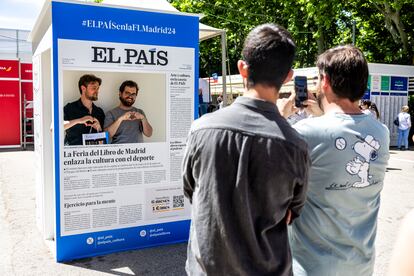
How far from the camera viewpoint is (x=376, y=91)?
1730 cm

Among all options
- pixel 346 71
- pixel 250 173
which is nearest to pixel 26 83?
pixel 346 71

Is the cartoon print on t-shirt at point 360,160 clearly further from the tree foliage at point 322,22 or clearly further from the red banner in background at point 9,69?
the tree foliage at point 322,22

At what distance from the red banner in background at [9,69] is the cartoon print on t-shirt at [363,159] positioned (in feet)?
50.4

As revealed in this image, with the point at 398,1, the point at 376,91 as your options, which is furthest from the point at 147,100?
the point at 398,1

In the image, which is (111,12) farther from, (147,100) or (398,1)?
(398,1)

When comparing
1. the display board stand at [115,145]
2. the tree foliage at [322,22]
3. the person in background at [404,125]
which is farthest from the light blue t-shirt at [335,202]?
the tree foliage at [322,22]

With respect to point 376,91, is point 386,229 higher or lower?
lower

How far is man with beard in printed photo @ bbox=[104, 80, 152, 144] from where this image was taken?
474cm

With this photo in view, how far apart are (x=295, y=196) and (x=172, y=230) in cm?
351

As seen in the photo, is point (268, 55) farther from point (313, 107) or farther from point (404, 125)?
point (404, 125)

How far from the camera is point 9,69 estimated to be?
50.3ft

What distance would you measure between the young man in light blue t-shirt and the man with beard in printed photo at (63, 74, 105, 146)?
117 inches

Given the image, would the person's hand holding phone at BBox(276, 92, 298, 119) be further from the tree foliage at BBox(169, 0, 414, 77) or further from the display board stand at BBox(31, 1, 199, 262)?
the tree foliage at BBox(169, 0, 414, 77)

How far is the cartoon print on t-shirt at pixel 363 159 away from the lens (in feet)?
6.98
